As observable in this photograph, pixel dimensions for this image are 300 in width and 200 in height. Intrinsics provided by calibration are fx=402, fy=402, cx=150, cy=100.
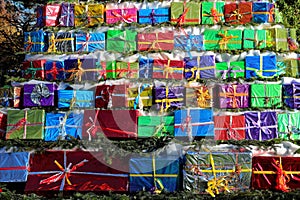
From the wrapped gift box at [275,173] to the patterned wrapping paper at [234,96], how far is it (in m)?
1.80

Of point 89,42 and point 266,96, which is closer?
point 266,96

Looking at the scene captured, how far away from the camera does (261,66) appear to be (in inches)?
444

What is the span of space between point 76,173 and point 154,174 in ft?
6.56

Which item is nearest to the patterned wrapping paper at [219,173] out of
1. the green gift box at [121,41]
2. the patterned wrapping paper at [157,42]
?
the patterned wrapping paper at [157,42]

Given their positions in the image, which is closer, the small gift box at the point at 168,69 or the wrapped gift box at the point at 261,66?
the wrapped gift box at the point at 261,66

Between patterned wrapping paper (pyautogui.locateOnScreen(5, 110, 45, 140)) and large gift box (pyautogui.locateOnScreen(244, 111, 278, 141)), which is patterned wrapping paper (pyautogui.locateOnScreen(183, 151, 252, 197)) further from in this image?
patterned wrapping paper (pyautogui.locateOnScreen(5, 110, 45, 140))

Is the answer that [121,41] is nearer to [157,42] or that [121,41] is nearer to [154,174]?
[157,42]

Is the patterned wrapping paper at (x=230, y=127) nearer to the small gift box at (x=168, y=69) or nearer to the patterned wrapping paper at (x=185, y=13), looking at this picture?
the small gift box at (x=168, y=69)

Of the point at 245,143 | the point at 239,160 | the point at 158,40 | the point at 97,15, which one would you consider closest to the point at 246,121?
the point at 245,143

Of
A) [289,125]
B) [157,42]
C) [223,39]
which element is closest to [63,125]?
[157,42]

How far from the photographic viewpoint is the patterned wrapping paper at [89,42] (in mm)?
11867

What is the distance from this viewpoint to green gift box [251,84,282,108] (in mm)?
10953

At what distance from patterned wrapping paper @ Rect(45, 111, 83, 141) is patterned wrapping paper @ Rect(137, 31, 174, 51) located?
2.69m

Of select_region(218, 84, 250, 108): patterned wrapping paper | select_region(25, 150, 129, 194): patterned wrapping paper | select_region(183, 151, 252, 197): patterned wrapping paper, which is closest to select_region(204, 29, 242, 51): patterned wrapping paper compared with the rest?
select_region(218, 84, 250, 108): patterned wrapping paper
